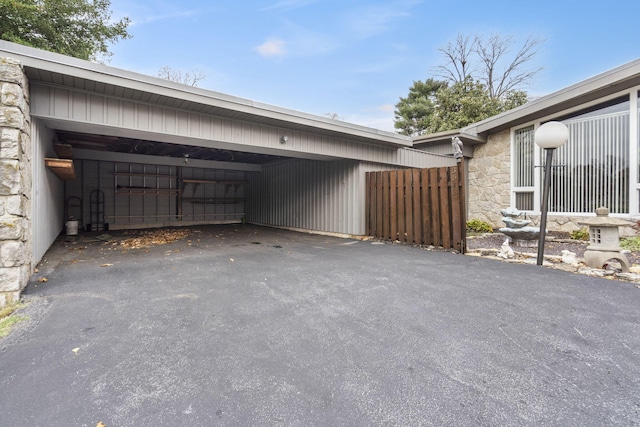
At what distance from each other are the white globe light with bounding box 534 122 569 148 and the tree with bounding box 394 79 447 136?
16.4 meters

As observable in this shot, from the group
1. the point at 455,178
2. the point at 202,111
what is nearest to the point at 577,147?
the point at 455,178

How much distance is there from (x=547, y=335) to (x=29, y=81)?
6189 mm

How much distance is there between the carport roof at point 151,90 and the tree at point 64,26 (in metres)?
8.89

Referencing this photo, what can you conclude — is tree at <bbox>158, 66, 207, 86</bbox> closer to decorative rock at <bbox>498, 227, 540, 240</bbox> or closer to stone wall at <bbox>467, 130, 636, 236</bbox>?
stone wall at <bbox>467, 130, 636, 236</bbox>

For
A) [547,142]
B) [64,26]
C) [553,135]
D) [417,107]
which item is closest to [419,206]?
[547,142]

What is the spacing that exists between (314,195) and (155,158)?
20.6 ft

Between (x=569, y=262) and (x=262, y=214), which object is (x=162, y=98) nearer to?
(x=569, y=262)

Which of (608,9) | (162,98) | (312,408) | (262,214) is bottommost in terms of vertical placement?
(312,408)

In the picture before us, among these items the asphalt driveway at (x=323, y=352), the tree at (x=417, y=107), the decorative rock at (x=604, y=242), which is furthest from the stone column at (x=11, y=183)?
the tree at (x=417, y=107)

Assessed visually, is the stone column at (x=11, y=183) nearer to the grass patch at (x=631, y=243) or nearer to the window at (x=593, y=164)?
the grass patch at (x=631, y=243)

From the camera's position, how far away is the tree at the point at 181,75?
635 inches

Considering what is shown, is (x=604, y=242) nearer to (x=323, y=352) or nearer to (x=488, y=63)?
(x=323, y=352)

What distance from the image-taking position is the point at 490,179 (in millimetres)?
8719

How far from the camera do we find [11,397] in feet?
4.76
